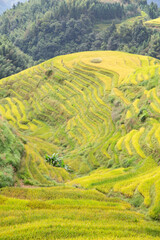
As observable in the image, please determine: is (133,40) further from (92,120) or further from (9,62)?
(92,120)

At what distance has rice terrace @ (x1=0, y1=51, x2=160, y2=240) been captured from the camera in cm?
781

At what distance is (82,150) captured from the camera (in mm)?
19219

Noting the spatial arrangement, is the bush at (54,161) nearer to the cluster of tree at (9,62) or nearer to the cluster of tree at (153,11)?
the cluster of tree at (9,62)

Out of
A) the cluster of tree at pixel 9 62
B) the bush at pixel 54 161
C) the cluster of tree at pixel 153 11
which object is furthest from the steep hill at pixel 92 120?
the cluster of tree at pixel 153 11

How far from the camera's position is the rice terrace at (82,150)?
7.81 metres

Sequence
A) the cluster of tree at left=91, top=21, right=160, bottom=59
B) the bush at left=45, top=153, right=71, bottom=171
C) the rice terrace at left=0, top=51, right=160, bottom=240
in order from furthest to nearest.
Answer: the cluster of tree at left=91, top=21, right=160, bottom=59, the bush at left=45, top=153, right=71, bottom=171, the rice terrace at left=0, top=51, right=160, bottom=240

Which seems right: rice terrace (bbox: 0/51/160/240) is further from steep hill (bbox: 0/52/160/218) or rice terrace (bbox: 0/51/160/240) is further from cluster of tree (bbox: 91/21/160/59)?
cluster of tree (bbox: 91/21/160/59)

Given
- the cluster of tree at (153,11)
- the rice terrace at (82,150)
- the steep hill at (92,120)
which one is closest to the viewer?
the rice terrace at (82,150)

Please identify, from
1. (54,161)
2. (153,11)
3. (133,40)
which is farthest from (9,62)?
(153,11)

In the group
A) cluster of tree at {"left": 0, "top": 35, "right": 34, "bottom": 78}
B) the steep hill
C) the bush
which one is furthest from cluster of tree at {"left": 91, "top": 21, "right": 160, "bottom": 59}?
the bush

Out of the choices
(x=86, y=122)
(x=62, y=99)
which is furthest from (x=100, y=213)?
(x=62, y=99)

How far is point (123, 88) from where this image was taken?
26.1 m

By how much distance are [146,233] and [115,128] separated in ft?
45.6

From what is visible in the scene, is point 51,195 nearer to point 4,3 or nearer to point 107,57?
point 107,57
